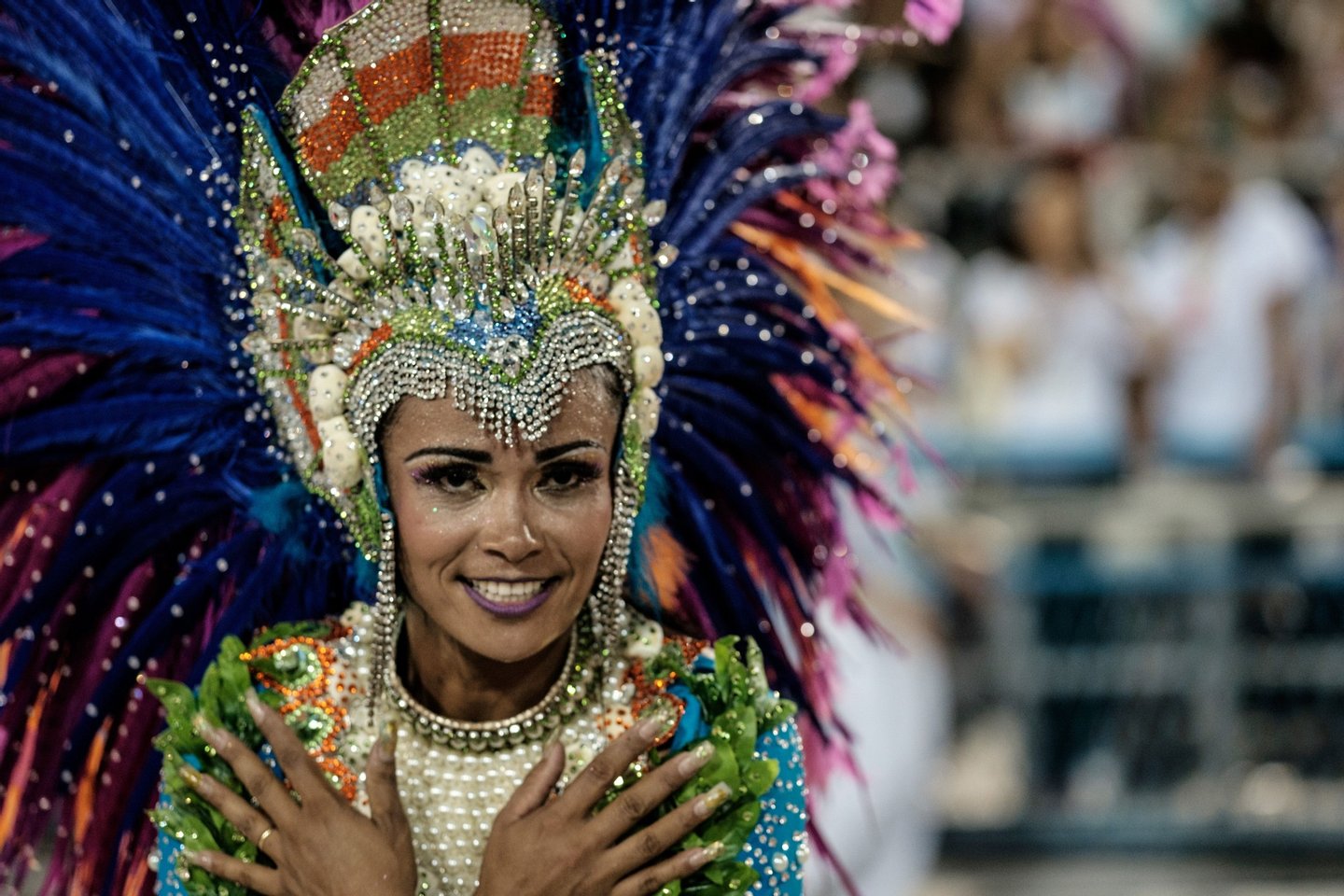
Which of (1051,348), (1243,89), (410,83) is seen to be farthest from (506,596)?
(1243,89)

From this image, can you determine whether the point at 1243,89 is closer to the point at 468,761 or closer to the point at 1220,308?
the point at 1220,308

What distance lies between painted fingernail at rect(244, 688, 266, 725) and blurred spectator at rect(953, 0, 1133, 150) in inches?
171

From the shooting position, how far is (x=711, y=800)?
226 cm

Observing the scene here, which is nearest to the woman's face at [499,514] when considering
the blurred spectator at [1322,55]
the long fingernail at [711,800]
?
the long fingernail at [711,800]

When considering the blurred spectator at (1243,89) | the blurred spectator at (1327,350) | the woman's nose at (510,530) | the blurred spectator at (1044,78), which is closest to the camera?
the woman's nose at (510,530)

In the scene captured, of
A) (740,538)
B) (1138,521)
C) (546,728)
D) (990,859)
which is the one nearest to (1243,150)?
(1138,521)

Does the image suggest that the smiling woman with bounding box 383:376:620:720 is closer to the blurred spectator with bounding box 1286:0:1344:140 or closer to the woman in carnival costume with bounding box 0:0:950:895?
the woman in carnival costume with bounding box 0:0:950:895

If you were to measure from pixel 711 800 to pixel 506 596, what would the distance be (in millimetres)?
304

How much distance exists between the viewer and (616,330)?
7.54 feet

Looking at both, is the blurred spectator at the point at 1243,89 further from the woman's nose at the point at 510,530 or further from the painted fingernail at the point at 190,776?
the painted fingernail at the point at 190,776

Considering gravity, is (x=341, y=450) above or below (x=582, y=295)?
below

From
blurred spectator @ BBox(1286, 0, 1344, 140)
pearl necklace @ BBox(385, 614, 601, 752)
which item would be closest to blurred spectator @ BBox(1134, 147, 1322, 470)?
blurred spectator @ BBox(1286, 0, 1344, 140)

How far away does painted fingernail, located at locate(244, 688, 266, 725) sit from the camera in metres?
2.29

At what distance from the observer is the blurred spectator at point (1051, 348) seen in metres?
6.27
